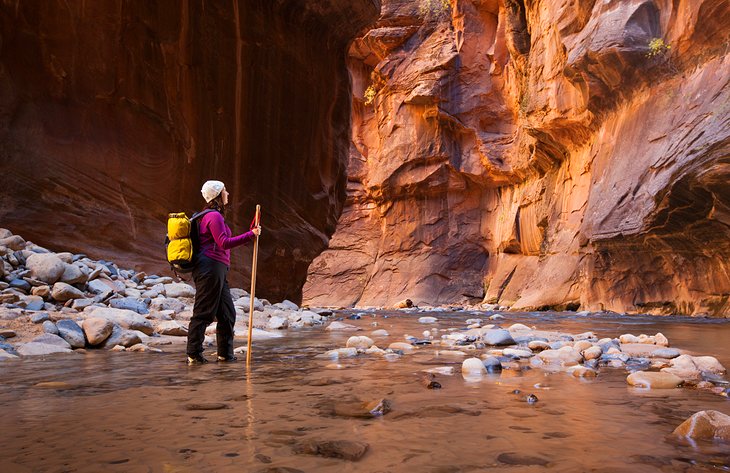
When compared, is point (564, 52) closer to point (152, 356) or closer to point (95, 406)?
point (152, 356)

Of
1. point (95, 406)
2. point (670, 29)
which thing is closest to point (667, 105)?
point (670, 29)

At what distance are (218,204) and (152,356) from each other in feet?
4.33

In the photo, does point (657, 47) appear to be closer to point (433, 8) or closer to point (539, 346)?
point (539, 346)

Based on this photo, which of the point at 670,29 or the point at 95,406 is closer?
the point at 95,406

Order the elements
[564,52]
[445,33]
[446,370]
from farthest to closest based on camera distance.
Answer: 1. [445,33]
2. [564,52]
3. [446,370]

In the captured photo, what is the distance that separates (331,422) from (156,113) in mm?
9122

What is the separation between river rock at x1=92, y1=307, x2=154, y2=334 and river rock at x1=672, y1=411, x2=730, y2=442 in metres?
4.79

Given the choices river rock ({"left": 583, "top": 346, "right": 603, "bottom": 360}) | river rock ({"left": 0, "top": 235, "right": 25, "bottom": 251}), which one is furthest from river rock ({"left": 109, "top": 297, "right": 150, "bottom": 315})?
river rock ({"left": 583, "top": 346, "right": 603, "bottom": 360})

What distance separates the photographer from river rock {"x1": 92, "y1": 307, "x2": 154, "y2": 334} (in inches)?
206

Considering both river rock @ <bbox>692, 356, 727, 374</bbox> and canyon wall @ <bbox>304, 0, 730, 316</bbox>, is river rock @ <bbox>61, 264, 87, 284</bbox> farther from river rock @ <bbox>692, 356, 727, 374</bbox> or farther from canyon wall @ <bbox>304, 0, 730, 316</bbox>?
canyon wall @ <bbox>304, 0, 730, 316</bbox>

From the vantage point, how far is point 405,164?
2919 centimetres

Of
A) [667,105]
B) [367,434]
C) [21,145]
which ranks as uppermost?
[667,105]

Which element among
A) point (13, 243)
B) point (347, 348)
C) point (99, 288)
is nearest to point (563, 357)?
point (347, 348)

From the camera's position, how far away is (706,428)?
1764 millimetres
